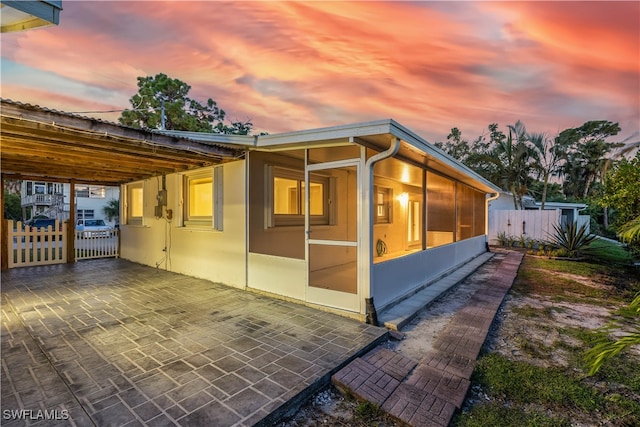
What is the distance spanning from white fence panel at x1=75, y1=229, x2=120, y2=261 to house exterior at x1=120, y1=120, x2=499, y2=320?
0.67m

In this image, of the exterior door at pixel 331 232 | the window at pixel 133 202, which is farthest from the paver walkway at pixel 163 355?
the window at pixel 133 202

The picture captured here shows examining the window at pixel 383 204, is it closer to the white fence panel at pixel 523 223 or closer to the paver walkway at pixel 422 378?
the paver walkway at pixel 422 378

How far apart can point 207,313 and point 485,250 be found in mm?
10713

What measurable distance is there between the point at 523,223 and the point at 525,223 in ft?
0.24

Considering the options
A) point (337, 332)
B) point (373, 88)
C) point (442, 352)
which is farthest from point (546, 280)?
point (373, 88)

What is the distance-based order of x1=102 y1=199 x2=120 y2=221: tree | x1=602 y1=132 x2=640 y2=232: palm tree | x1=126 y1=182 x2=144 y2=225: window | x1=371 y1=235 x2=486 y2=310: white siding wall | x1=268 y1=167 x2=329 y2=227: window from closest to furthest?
x1=371 y1=235 x2=486 y2=310: white siding wall
x1=268 y1=167 x2=329 y2=227: window
x1=126 y1=182 x2=144 y2=225: window
x1=602 y1=132 x2=640 y2=232: palm tree
x1=102 y1=199 x2=120 y2=221: tree

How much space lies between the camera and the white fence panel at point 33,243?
291 inches

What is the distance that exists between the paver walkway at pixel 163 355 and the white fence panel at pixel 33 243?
347 cm

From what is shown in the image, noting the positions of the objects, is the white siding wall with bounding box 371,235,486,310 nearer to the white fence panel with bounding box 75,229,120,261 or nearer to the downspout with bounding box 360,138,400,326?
the downspout with bounding box 360,138,400,326

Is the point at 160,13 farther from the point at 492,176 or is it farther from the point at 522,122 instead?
the point at 492,176

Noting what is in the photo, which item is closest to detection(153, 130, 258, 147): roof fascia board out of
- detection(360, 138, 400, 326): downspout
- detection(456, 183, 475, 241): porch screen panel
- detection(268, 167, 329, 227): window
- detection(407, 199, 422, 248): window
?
detection(268, 167, 329, 227): window

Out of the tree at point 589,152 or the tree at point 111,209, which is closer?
the tree at point 589,152

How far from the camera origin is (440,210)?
292 inches

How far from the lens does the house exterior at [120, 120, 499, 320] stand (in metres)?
3.97
